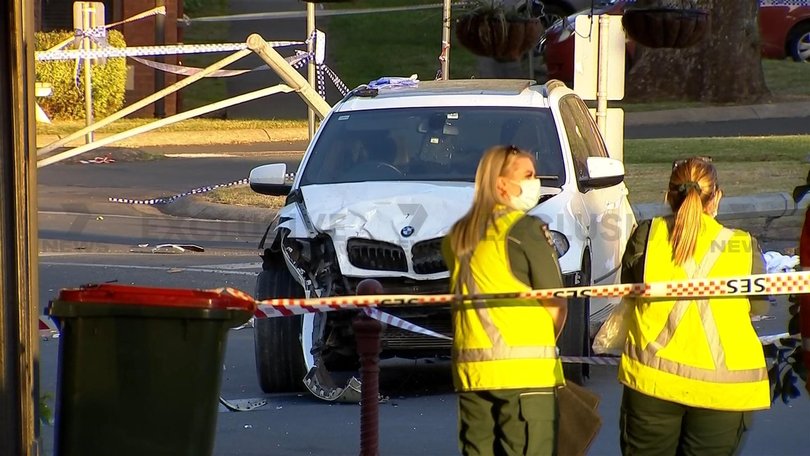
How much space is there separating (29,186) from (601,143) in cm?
561

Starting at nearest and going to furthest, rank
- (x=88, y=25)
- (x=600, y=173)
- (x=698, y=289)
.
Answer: (x=698, y=289) < (x=600, y=173) < (x=88, y=25)

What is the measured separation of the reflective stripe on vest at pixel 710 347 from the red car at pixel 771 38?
19.1 meters

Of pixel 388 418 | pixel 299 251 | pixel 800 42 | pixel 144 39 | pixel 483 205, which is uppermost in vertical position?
pixel 800 42

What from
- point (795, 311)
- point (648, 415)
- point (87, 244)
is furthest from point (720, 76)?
point (648, 415)

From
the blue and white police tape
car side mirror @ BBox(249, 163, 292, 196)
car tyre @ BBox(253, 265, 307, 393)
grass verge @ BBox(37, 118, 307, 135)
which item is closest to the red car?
grass verge @ BBox(37, 118, 307, 135)

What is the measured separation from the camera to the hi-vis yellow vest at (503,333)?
496 cm

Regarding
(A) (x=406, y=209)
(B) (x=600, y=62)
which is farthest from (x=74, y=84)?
(A) (x=406, y=209)

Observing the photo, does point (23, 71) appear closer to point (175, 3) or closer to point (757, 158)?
point (757, 158)

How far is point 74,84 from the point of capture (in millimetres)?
25016

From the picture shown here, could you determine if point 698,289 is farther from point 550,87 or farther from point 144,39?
point 144,39

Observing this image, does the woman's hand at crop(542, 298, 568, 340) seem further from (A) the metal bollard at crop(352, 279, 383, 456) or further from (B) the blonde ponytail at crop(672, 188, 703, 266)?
(A) the metal bollard at crop(352, 279, 383, 456)

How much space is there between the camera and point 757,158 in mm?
18672

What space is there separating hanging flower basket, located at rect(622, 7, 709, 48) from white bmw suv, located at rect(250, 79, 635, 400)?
176cm

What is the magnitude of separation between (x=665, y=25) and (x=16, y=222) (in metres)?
6.89
